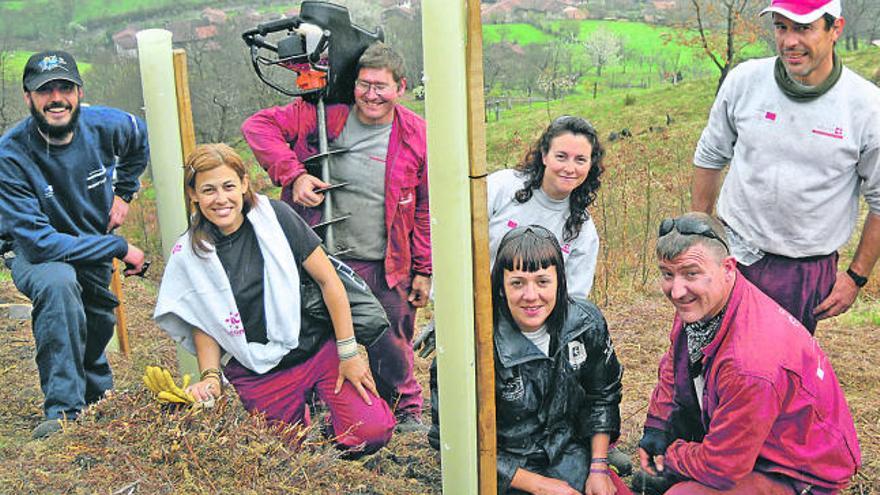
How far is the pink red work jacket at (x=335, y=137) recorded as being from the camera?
144 inches

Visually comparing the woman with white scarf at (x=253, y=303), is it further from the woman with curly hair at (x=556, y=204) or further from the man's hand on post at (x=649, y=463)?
the man's hand on post at (x=649, y=463)

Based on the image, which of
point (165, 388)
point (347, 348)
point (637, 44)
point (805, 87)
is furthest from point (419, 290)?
point (637, 44)

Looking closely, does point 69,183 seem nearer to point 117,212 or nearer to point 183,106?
point 117,212

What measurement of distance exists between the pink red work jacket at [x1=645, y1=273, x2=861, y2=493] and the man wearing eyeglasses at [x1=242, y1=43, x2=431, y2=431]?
1.52 metres

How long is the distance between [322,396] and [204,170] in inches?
41.7

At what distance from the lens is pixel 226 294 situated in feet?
10.5

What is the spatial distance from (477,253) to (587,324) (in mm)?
728

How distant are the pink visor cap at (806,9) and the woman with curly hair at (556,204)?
84 cm

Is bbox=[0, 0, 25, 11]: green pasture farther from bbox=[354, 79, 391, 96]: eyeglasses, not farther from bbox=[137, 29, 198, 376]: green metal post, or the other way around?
bbox=[354, 79, 391, 96]: eyeglasses

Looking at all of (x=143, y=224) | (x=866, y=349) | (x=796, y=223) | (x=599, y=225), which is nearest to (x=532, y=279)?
(x=796, y=223)

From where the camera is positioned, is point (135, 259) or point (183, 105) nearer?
point (183, 105)

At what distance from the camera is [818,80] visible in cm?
327

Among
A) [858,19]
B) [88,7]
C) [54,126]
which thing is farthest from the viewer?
[88,7]

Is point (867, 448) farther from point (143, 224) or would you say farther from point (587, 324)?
point (143, 224)
